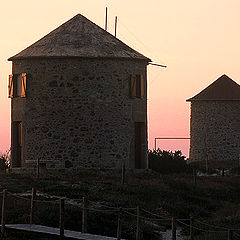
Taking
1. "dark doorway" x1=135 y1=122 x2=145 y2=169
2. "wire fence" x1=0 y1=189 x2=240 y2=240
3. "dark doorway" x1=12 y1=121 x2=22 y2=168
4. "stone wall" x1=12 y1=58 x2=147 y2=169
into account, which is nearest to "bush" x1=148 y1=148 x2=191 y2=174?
"dark doorway" x1=135 y1=122 x2=145 y2=169

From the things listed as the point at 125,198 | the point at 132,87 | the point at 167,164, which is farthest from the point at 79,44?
the point at 125,198

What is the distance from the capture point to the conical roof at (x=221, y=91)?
5650cm

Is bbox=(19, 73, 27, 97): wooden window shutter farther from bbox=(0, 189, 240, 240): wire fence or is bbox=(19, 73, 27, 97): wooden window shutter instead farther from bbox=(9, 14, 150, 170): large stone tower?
bbox=(0, 189, 240, 240): wire fence

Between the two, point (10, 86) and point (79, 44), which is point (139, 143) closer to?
point (79, 44)

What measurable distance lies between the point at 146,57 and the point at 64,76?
4678mm

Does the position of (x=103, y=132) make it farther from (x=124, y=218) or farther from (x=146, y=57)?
(x=124, y=218)

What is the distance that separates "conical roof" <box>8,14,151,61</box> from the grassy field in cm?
542

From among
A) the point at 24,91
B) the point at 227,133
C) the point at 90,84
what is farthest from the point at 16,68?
the point at 227,133

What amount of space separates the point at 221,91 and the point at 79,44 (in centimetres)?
2075

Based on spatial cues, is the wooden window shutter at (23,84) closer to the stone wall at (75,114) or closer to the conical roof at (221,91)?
the stone wall at (75,114)

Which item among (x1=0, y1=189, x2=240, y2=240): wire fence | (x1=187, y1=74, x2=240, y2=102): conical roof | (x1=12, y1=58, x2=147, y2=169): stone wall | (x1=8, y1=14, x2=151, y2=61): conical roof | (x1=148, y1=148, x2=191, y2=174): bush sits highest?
(x1=8, y1=14, x2=151, y2=61): conical roof

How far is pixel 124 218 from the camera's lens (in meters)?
26.0

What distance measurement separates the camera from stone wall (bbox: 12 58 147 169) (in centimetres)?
3716

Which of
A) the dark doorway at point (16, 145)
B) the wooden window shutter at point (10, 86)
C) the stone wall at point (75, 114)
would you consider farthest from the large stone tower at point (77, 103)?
the dark doorway at point (16, 145)
